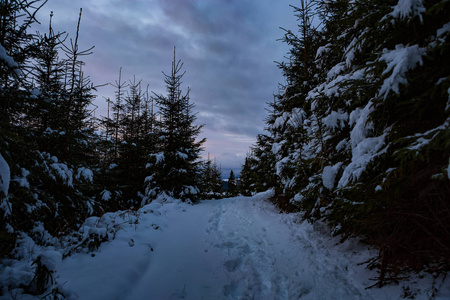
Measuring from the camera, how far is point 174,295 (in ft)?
9.71

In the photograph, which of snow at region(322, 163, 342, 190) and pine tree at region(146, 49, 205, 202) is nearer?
snow at region(322, 163, 342, 190)

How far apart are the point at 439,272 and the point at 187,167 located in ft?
38.1

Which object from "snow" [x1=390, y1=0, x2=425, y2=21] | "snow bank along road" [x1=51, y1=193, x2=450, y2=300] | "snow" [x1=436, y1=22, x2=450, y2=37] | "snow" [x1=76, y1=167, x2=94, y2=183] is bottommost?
"snow bank along road" [x1=51, y1=193, x2=450, y2=300]

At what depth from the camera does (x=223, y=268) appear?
3.98 meters

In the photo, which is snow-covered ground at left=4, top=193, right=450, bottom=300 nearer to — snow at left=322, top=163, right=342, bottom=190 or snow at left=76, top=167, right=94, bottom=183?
snow at left=322, top=163, right=342, bottom=190

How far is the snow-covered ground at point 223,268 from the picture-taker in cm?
288

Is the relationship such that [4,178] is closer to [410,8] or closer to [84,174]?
[84,174]

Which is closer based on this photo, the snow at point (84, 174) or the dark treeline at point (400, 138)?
the dark treeline at point (400, 138)

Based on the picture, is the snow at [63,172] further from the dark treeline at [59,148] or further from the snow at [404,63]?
the snow at [404,63]

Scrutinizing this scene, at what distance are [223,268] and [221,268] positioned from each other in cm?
4

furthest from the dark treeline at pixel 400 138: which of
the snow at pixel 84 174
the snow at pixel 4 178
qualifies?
the snow at pixel 84 174

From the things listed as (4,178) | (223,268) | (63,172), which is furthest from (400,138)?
(63,172)

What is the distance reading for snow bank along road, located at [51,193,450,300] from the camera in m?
2.94

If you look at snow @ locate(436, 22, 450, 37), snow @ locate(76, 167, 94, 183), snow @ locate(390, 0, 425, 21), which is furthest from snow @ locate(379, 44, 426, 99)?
snow @ locate(76, 167, 94, 183)
